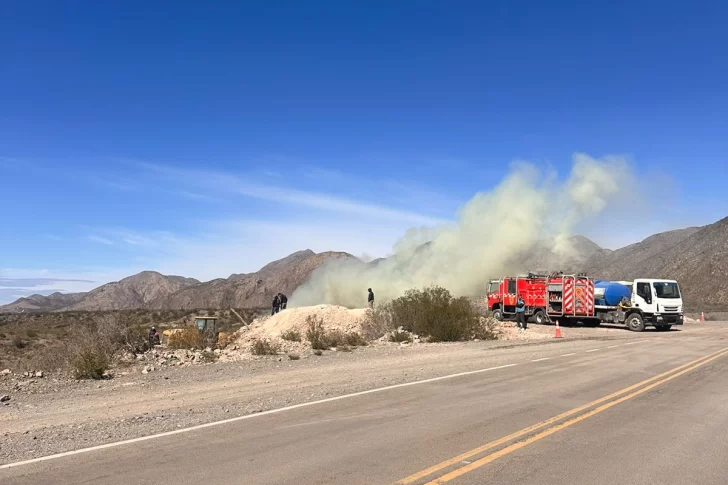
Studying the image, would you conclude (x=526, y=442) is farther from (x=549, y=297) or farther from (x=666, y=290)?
(x=549, y=297)

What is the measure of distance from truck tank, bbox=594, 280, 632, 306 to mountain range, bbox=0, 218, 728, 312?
7.67 metres

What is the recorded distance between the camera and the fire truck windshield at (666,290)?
32062mm

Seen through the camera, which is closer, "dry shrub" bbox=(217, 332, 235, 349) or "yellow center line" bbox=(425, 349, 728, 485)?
"yellow center line" bbox=(425, 349, 728, 485)

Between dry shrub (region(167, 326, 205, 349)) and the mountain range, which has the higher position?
the mountain range

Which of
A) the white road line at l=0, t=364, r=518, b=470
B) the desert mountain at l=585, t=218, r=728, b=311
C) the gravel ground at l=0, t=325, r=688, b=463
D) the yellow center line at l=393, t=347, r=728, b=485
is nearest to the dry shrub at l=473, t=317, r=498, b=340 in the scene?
the gravel ground at l=0, t=325, r=688, b=463

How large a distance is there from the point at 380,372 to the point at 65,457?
8773mm

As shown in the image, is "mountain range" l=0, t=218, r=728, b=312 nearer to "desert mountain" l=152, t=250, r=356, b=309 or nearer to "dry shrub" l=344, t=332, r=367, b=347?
"desert mountain" l=152, t=250, r=356, b=309

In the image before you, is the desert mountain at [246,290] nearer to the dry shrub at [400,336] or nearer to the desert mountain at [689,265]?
the desert mountain at [689,265]

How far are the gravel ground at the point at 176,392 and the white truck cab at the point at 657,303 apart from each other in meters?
15.3

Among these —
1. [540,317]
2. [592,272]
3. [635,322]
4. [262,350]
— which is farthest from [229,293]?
[262,350]

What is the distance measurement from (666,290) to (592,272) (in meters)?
60.4

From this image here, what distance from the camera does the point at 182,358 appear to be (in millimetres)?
18234

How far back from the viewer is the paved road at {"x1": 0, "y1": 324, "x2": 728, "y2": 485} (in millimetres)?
5934

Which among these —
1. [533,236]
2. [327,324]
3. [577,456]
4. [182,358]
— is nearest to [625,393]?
[577,456]
